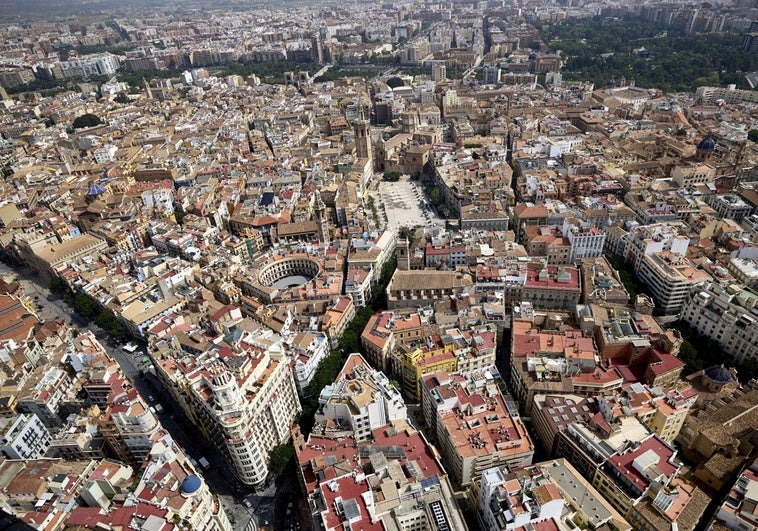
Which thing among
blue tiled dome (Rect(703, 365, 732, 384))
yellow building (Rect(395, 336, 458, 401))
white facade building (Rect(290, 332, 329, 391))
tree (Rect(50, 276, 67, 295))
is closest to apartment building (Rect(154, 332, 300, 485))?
white facade building (Rect(290, 332, 329, 391))

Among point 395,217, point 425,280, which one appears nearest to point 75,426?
point 425,280

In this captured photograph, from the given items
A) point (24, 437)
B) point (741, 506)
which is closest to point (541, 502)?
point (741, 506)

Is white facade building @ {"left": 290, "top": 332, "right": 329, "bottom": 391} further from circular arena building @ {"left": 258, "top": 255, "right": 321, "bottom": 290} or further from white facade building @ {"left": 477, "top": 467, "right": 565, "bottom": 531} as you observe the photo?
white facade building @ {"left": 477, "top": 467, "right": 565, "bottom": 531}

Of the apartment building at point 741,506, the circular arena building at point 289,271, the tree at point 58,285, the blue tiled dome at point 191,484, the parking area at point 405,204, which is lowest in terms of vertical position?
the parking area at point 405,204

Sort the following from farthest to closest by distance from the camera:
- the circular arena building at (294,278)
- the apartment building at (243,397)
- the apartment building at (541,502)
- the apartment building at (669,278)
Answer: the circular arena building at (294,278) → the apartment building at (669,278) → the apartment building at (243,397) → the apartment building at (541,502)

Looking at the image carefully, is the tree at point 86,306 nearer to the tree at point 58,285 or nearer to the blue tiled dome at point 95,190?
the tree at point 58,285

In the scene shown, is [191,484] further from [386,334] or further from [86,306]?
[86,306]

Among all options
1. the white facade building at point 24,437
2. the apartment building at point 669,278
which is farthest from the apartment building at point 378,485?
the apartment building at point 669,278

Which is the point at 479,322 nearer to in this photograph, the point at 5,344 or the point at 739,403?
the point at 739,403
